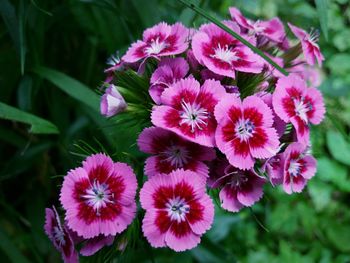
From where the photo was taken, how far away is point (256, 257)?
1.90 m

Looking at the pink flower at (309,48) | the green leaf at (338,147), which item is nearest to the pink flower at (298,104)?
the pink flower at (309,48)

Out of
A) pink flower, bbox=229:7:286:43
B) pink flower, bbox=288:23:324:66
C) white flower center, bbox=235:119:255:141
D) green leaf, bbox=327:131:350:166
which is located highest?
pink flower, bbox=288:23:324:66

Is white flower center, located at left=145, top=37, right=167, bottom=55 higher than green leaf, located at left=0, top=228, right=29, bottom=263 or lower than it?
higher

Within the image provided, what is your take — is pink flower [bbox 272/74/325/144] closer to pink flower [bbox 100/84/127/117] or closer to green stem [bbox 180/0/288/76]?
green stem [bbox 180/0/288/76]

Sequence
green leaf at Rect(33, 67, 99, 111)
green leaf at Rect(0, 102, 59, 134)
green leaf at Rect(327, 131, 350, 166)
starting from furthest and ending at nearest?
green leaf at Rect(327, 131, 350, 166) → green leaf at Rect(33, 67, 99, 111) → green leaf at Rect(0, 102, 59, 134)

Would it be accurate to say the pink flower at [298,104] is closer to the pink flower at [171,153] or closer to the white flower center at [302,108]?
the white flower center at [302,108]

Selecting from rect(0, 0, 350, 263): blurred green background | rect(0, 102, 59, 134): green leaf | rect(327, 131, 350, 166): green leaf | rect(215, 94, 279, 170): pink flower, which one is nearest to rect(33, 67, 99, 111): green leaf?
rect(0, 0, 350, 263): blurred green background

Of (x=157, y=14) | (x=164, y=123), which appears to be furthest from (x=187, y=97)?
(x=157, y=14)

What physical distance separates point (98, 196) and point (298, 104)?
49 centimetres

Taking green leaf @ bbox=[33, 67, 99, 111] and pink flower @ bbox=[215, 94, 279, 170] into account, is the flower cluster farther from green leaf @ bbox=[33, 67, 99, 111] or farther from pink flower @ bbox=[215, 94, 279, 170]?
green leaf @ bbox=[33, 67, 99, 111]

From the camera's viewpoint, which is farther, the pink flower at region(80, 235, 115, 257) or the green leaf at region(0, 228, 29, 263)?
the green leaf at region(0, 228, 29, 263)

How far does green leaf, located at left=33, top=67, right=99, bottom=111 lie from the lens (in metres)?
1.41

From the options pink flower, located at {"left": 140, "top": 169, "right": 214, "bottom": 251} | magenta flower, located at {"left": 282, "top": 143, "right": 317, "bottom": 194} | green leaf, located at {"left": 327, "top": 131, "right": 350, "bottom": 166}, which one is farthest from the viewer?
green leaf, located at {"left": 327, "top": 131, "right": 350, "bottom": 166}

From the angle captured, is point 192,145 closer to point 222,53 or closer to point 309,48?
point 222,53
